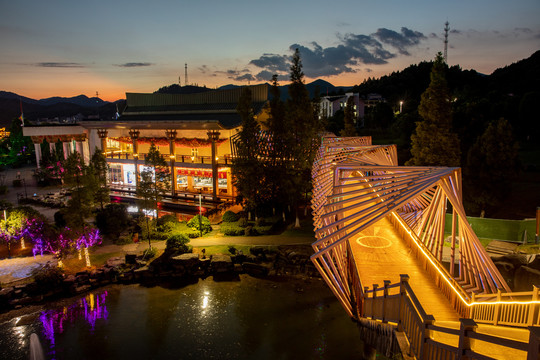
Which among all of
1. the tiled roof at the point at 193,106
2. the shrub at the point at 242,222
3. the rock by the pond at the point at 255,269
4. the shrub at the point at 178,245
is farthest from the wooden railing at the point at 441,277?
the tiled roof at the point at 193,106

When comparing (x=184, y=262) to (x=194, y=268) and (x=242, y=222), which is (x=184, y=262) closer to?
(x=194, y=268)

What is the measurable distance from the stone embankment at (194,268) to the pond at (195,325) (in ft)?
2.73

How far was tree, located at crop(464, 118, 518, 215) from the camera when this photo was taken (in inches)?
930

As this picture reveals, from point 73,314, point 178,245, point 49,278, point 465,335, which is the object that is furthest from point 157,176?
point 465,335

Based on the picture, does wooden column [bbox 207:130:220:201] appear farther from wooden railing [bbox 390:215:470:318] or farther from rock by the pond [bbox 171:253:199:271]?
wooden railing [bbox 390:215:470:318]

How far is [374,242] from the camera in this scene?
15.0 meters

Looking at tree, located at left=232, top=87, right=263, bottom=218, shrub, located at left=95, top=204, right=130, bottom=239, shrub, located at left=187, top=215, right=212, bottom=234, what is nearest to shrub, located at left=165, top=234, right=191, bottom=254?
shrub, located at left=187, top=215, right=212, bottom=234

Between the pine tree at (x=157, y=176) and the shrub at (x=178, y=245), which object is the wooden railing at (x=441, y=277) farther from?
the pine tree at (x=157, y=176)

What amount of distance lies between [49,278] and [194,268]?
763 cm

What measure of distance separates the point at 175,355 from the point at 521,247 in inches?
698

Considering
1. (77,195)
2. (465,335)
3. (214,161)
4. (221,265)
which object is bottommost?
(221,265)

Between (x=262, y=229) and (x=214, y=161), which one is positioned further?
(x=214, y=161)

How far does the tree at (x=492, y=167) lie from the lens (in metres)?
23.6

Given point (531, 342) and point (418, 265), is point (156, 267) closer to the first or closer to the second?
point (418, 265)
